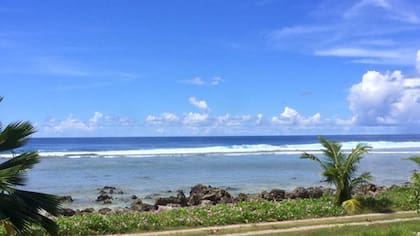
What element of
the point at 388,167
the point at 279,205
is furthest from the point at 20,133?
the point at 388,167

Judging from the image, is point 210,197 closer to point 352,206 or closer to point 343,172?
point 343,172

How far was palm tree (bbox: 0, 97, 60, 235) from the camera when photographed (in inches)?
307

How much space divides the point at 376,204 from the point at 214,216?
602 cm

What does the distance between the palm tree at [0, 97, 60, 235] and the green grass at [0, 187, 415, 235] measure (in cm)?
528

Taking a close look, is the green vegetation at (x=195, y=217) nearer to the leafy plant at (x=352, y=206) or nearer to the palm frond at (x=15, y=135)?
the leafy plant at (x=352, y=206)

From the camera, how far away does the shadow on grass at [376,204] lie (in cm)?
1898

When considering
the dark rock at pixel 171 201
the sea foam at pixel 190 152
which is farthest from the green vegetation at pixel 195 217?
the sea foam at pixel 190 152

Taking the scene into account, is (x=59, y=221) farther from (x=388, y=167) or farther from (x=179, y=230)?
(x=388, y=167)

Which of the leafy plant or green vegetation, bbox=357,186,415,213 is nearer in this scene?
the leafy plant

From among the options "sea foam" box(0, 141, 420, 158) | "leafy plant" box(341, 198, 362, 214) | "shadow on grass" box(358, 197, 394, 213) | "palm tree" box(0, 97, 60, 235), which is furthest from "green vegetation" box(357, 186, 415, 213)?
"sea foam" box(0, 141, 420, 158)

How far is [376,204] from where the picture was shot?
19.2 meters

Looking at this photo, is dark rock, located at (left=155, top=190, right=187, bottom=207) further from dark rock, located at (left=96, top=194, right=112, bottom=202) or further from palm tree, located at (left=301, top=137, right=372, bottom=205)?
palm tree, located at (left=301, top=137, right=372, bottom=205)

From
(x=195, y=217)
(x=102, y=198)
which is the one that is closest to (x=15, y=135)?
(x=195, y=217)

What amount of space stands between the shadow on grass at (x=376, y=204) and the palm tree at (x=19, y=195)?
42.8 ft
